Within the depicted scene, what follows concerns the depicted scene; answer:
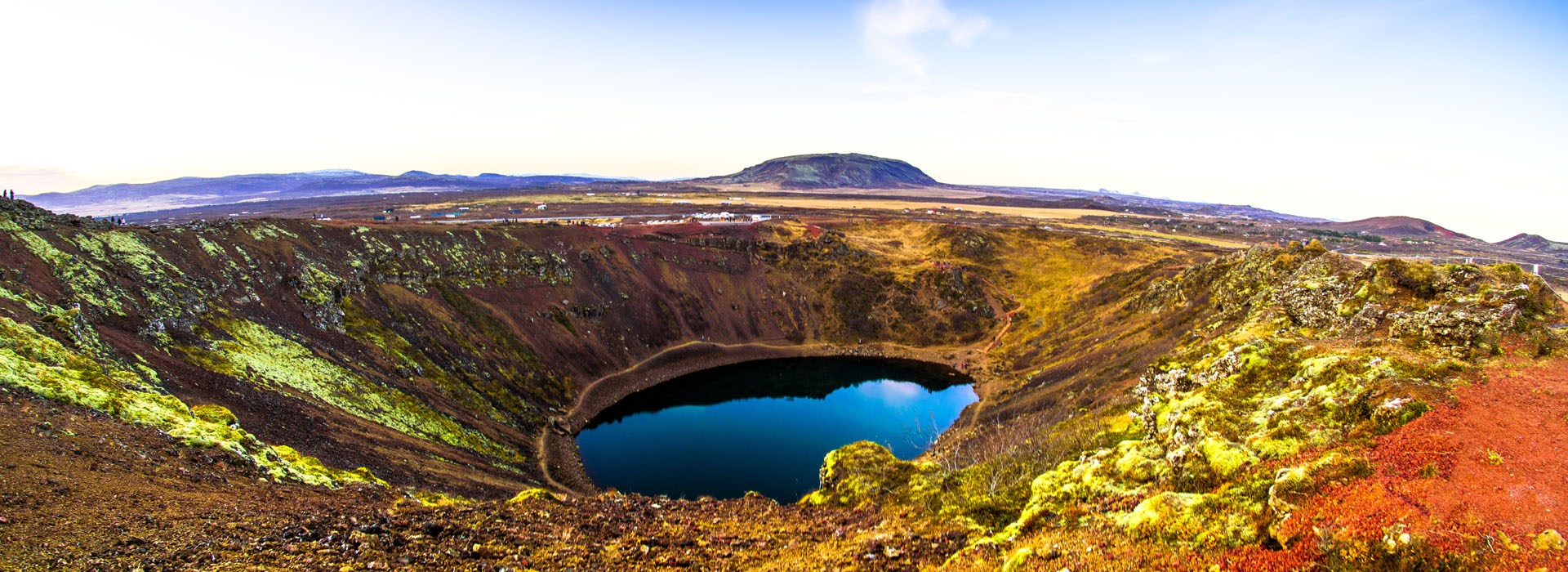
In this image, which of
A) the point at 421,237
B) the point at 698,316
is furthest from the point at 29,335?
the point at 698,316

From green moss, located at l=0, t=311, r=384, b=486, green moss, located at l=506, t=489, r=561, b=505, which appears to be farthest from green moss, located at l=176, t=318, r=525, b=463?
green moss, located at l=506, t=489, r=561, b=505

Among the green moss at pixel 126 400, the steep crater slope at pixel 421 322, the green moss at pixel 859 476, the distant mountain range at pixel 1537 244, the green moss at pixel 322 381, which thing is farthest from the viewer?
the distant mountain range at pixel 1537 244

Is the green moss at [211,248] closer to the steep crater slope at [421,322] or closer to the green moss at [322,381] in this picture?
the steep crater slope at [421,322]

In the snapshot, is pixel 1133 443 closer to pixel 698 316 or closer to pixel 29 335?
pixel 29 335

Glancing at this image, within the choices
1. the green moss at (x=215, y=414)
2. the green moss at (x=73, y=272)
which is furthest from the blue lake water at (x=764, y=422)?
the green moss at (x=73, y=272)

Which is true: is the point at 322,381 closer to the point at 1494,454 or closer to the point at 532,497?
the point at 532,497

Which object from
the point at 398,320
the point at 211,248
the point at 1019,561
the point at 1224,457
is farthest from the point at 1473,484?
the point at 211,248

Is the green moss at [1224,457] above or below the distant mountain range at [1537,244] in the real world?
below
